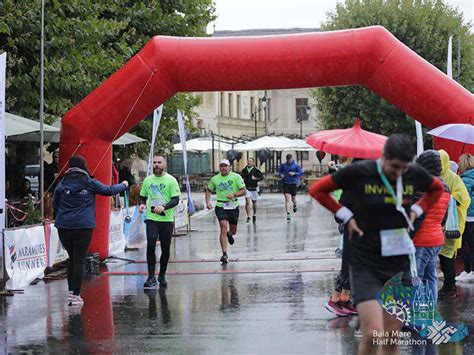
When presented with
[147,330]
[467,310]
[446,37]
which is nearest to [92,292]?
[147,330]

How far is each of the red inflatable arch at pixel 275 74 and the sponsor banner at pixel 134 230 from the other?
4.06 meters

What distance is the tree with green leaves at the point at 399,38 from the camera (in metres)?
44.5

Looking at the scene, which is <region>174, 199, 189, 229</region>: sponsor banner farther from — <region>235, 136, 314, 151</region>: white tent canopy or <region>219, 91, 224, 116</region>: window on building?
<region>219, 91, 224, 116</region>: window on building

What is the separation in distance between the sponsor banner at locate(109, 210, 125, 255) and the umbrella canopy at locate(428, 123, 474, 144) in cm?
655

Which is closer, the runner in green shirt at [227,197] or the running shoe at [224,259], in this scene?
the running shoe at [224,259]

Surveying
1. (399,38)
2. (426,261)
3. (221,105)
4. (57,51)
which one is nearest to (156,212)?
(426,261)

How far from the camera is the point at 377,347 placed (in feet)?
23.4

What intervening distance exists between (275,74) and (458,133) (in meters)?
2.89

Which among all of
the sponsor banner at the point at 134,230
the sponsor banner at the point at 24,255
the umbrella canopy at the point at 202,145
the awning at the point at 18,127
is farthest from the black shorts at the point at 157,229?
the umbrella canopy at the point at 202,145

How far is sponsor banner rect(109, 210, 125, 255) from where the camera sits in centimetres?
1667

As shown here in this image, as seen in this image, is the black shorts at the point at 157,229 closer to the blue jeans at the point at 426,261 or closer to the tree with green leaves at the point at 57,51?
the blue jeans at the point at 426,261

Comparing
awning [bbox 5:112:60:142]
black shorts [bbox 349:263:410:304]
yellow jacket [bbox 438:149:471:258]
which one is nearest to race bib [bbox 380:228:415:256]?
black shorts [bbox 349:263:410:304]

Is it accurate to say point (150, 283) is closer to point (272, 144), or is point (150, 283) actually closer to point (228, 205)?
point (228, 205)

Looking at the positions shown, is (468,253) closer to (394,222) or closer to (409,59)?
(409,59)
